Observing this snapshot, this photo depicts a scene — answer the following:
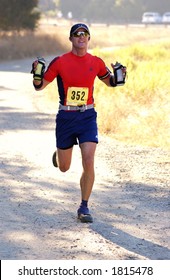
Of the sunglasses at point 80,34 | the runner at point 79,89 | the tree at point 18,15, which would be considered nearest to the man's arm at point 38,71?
the runner at point 79,89

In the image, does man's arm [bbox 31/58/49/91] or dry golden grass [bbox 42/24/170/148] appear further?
dry golden grass [bbox 42/24/170/148]

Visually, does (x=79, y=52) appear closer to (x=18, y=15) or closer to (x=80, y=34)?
(x=80, y=34)

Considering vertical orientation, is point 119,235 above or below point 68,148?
below

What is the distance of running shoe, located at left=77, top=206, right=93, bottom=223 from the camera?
6.79 metres

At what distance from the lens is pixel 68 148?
7.02 meters

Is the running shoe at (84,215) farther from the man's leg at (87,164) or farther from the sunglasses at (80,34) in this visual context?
the sunglasses at (80,34)

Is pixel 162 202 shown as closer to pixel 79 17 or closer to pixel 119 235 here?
pixel 119 235

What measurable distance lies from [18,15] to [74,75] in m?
31.3

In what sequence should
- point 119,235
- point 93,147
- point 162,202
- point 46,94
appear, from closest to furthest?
point 119,235, point 93,147, point 162,202, point 46,94

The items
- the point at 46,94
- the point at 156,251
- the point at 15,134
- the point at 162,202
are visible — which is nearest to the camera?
the point at 156,251

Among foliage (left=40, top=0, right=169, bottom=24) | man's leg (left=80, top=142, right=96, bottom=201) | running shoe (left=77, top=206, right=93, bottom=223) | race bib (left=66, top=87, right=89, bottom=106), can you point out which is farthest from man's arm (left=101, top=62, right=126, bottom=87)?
foliage (left=40, top=0, right=169, bottom=24)

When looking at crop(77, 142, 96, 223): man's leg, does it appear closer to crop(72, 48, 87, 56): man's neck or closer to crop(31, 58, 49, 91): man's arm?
crop(31, 58, 49, 91): man's arm
